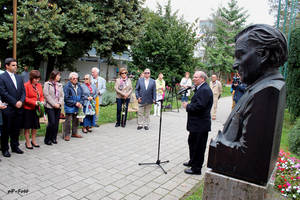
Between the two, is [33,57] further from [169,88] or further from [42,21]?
[169,88]

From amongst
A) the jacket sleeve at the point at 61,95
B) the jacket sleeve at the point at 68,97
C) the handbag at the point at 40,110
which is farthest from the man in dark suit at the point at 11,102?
the jacket sleeve at the point at 68,97

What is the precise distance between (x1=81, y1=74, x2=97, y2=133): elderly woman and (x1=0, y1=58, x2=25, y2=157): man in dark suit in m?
2.13

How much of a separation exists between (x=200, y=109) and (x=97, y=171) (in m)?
2.41

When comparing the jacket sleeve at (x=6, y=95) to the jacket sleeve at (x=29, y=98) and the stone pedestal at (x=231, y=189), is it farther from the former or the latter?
the stone pedestal at (x=231, y=189)

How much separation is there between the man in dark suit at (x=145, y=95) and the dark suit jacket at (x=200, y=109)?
384 cm

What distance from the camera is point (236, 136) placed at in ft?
7.20

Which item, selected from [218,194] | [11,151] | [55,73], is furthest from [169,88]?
[218,194]

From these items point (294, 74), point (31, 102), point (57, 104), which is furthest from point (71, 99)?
point (294, 74)

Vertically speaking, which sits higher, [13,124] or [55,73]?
[55,73]

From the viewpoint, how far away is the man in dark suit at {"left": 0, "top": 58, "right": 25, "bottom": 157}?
5.13 metres

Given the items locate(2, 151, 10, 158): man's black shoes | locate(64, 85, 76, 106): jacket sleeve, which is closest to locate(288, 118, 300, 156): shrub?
locate(64, 85, 76, 106): jacket sleeve

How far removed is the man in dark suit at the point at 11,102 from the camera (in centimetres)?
513

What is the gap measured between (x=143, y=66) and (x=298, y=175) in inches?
523

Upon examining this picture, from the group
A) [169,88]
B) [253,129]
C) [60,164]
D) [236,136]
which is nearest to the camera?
[253,129]
